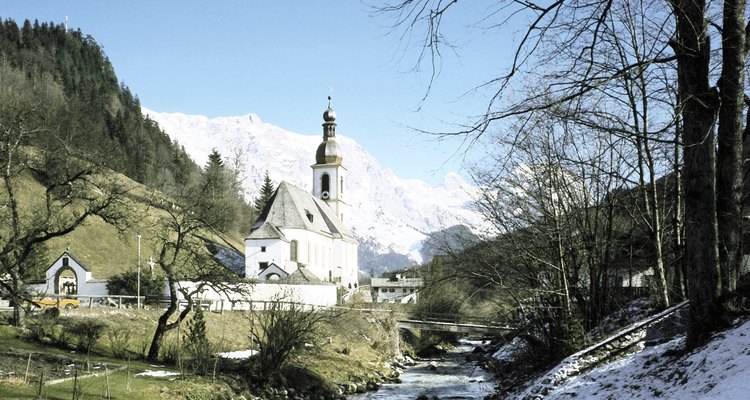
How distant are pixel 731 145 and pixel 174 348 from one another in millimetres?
23344

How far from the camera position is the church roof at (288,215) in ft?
196

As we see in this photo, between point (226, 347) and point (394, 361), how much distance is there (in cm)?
1061

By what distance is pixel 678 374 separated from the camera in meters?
7.06

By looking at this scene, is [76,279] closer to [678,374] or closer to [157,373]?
[157,373]

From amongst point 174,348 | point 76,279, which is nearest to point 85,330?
point 174,348

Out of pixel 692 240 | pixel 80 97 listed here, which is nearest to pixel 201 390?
pixel 692 240

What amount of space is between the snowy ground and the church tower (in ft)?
251

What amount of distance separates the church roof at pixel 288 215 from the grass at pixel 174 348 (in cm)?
1919

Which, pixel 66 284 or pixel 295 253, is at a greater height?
pixel 295 253

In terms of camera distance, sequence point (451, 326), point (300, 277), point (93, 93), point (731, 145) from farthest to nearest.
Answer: point (93, 93) < point (300, 277) < point (451, 326) < point (731, 145)

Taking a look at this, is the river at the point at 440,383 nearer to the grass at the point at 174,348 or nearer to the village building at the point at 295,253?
the grass at the point at 174,348

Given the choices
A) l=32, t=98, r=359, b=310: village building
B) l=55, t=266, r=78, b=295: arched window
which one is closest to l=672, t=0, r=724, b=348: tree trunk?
l=32, t=98, r=359, b=310: village building

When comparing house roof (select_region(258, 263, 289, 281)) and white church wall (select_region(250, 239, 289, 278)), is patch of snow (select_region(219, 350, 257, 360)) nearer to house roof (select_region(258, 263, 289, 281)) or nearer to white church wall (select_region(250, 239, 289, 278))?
house roof (select_region(258, 263, 289, 281))

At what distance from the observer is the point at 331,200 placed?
86438mm
